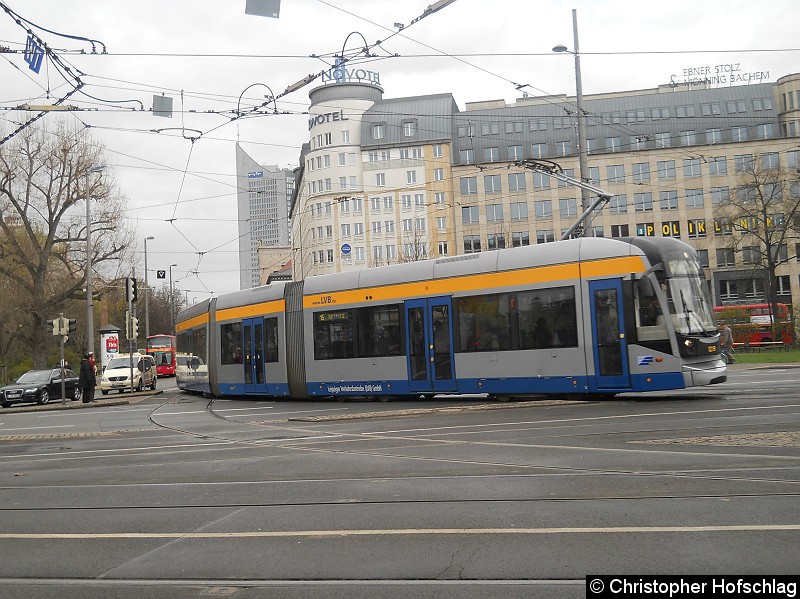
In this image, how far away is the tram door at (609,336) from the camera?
17109 millimetres

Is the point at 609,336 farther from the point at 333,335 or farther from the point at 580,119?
the point at 580,119

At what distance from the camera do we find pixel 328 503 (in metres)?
8.11

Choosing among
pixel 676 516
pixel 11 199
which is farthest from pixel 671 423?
pixel 11 199

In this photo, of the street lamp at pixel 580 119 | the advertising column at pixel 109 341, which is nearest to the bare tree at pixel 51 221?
the advertising column at pixel 109 341

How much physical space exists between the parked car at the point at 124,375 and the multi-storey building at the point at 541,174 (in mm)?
30792

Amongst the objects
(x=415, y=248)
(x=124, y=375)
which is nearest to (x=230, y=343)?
(x=124, y=375)

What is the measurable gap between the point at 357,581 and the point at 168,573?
1371mm

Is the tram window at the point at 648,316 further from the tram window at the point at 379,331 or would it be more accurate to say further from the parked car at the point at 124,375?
the parked car at the point at 124,375

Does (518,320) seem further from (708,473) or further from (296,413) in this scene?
(708,473)

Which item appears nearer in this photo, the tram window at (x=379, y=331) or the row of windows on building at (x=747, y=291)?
the tram window at (x=379, y=331)

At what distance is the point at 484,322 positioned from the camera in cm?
1955

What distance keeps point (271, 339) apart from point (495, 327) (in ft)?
26.7

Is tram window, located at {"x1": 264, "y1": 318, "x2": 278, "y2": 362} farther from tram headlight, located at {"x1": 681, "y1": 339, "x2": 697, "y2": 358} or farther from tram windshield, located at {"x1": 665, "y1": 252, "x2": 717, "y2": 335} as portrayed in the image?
tram headlight, located at {"x1": 681, "y1": 339, "x2": 697, "y2": 358}

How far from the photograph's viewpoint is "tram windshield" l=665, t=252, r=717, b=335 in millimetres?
16797
